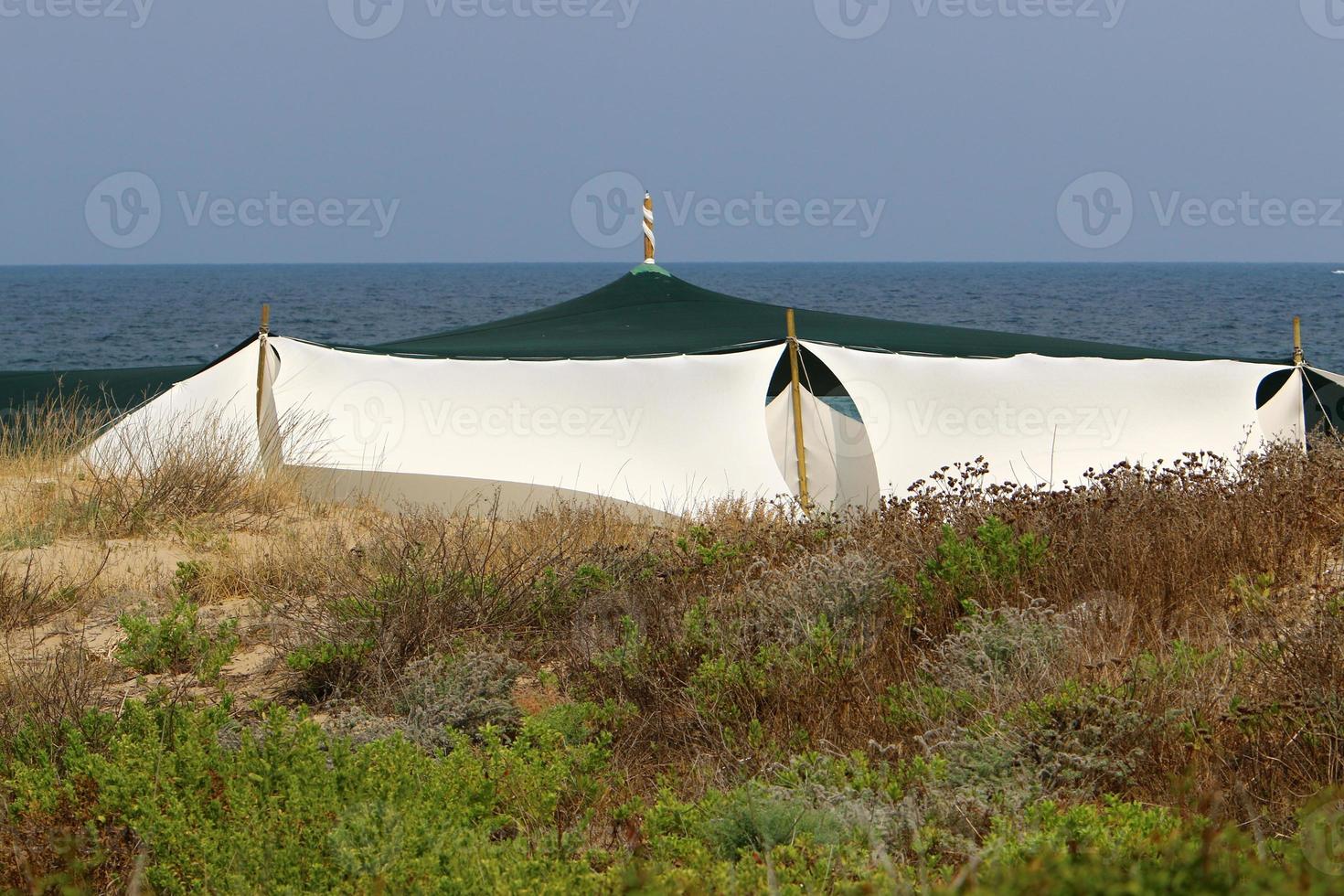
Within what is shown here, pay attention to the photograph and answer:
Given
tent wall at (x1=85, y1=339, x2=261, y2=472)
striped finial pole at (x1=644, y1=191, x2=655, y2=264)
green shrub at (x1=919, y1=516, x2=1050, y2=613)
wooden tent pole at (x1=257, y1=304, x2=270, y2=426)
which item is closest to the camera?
green shrub at (x1=919, y1=516, x2=1050, y2=613)

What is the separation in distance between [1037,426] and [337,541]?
5274mm

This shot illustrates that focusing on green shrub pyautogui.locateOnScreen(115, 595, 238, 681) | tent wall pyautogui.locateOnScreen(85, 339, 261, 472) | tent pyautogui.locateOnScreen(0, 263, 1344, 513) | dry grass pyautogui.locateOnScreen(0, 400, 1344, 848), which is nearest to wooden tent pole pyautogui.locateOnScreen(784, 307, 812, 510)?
tent pyautogui.locateOnScreen(0, 263, 1344, 513)

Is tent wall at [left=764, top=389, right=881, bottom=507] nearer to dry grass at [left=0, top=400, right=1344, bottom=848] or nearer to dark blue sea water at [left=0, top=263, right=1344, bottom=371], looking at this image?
dry grass at [left=0, top=400, right=1344, bottom=848]

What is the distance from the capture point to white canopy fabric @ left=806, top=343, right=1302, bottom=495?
961 cm

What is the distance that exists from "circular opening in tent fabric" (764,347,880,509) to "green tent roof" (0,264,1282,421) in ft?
1.13

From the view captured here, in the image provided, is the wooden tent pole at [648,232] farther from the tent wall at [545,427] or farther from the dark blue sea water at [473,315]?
the dark blue sea water at [473,315]

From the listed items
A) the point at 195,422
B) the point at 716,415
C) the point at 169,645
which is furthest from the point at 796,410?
the point at 169,645

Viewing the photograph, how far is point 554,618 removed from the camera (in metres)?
6.10

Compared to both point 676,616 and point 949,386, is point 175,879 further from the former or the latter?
point 949,386

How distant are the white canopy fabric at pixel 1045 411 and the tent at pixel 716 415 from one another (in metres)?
0.01

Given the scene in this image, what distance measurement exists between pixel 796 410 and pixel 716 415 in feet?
1.94

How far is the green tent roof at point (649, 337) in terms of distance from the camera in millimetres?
10320

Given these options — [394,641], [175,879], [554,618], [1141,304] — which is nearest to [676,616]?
[554,618]

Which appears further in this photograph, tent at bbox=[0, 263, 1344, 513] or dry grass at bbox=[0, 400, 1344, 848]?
tent at bbox=[0, 263, 1344, 513]
